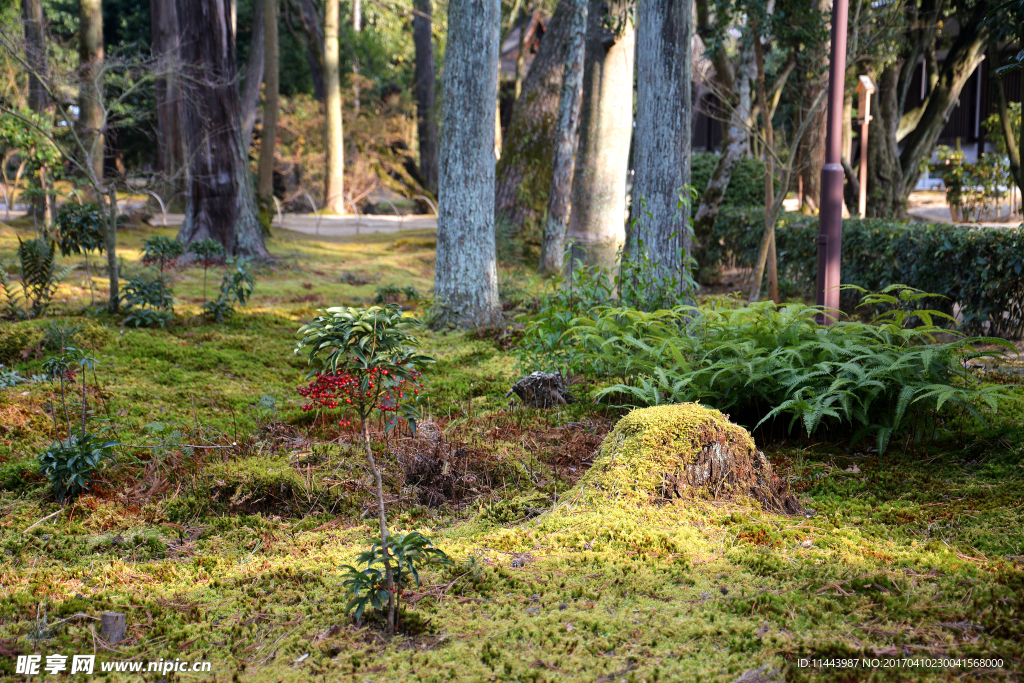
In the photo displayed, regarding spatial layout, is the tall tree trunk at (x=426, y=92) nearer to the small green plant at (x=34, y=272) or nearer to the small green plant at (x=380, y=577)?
the small green plant at (x=34, y=272)

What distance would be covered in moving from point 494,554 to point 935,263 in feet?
23.4

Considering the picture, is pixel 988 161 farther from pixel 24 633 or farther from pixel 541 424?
pixel 24 633

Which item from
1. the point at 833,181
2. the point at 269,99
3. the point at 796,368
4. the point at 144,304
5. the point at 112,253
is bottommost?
the point at 796,368

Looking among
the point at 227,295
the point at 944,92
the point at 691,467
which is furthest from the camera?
the point at 944,92

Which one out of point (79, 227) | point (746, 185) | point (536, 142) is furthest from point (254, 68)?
point (79, 227)

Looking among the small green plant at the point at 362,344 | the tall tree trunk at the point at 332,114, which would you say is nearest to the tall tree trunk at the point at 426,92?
the tall tree trunk at the point at 332,114

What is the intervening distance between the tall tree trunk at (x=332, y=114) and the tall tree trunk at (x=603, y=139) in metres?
13.1

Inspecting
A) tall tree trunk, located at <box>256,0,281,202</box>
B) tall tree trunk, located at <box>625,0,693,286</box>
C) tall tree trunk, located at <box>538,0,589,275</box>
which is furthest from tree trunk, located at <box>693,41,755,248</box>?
tall tree trunk, located at <box>256,0,281,202</box>

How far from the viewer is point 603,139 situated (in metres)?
10.3

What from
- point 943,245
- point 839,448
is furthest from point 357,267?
point 839,448

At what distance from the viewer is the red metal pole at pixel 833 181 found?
651 cm

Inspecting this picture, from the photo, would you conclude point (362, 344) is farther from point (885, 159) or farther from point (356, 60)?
point (356, 60)

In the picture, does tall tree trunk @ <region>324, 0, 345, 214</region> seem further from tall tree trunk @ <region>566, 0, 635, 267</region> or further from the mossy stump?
the mossy stump

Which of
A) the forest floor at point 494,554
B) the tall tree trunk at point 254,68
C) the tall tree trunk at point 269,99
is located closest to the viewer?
the forest floor at point 494,554
